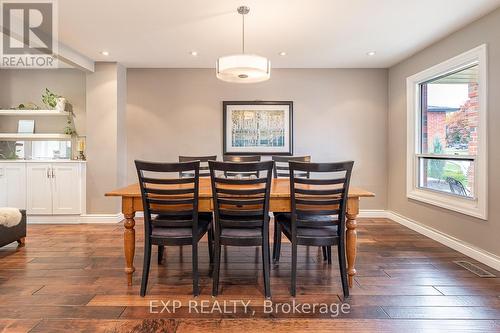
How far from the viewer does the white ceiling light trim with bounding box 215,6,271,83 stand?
8.09ft

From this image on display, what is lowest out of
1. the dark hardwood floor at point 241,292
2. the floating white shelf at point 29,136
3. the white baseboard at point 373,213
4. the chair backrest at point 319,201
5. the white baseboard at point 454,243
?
the dark hardwood floor at point 241,292

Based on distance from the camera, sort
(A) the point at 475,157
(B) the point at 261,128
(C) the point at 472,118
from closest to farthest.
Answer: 1. (A) the point at 475,157
2. (C) the point at 472,118
3. (B) the point at 261,128

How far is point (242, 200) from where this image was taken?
2176mm

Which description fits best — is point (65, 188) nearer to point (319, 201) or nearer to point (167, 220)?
point (167, 220)

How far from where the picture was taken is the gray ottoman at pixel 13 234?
3.12 meters

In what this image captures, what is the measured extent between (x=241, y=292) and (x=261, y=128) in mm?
2999

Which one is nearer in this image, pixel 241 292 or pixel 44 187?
pixel 241 292

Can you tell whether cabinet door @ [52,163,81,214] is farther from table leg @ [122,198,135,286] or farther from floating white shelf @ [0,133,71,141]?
table leg @ [122,198,135,286]

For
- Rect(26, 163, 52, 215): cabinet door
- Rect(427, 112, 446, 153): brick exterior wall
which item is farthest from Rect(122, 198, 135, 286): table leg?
Rect(427, 112, 446, 153): brick exterior wall

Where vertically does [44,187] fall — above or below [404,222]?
above

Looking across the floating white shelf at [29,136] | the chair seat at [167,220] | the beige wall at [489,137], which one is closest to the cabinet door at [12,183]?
the floating white shelf at [29,136]

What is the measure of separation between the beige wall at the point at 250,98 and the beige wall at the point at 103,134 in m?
0.33

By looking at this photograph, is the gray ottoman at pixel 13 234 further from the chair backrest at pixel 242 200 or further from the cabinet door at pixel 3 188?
the chair backrest at pixel 242 200

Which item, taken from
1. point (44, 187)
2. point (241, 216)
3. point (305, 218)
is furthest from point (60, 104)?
point (305, 218)
